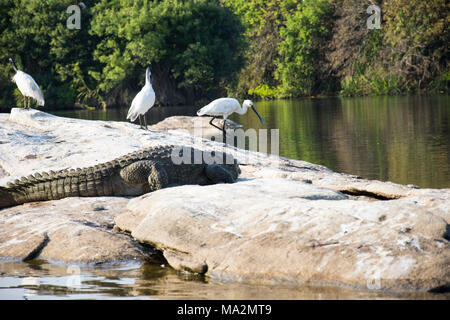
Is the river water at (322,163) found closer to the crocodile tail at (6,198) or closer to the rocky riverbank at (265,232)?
the rocky riverbank at (265,232)

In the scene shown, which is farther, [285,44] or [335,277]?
[285,44]

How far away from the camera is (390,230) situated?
438cm

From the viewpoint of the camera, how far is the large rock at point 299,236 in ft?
13.4

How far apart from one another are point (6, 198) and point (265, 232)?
329cm

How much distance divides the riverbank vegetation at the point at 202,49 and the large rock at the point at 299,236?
30.9 metres

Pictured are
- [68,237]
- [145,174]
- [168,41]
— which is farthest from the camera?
[168,41]

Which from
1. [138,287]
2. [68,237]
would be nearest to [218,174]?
[68,237]

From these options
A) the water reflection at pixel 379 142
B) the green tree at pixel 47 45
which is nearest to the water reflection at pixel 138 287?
the water reflection at pixel 379 142

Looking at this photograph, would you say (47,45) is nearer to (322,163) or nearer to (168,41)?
(168,41)

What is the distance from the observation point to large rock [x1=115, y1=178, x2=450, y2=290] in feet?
13.4

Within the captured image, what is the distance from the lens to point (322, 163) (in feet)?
37.9

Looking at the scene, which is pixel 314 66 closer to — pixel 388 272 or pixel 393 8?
pixel 393 8

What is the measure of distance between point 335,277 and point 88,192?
3.27m
